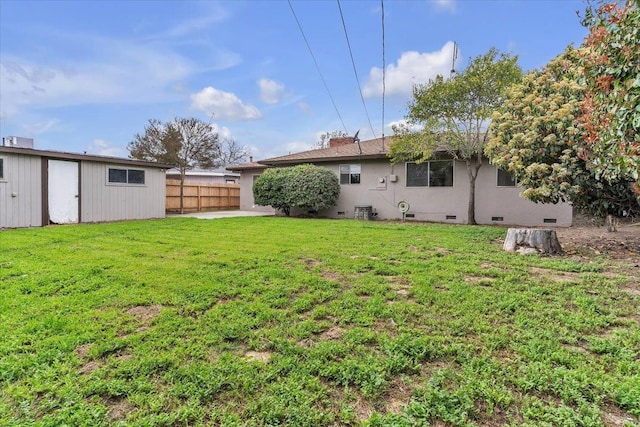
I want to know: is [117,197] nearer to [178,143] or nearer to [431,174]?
[178,143]

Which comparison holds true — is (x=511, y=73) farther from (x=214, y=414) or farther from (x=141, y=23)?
(x=214, y=414)

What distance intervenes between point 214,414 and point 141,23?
37.6 ft

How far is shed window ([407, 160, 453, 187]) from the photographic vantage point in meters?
12.8

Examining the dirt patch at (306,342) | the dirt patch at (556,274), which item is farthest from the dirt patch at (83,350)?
the dirt patch at (556,274)

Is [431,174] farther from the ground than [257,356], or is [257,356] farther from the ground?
[431,174]

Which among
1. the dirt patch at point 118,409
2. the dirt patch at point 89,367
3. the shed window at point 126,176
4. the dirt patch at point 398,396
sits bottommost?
the dirt patch at point 118,409

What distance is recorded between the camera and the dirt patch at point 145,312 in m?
3.16

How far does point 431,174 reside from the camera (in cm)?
1302

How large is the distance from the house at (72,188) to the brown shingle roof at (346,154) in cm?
540

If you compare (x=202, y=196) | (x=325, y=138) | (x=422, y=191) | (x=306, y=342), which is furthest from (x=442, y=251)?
(x=325, y=138)

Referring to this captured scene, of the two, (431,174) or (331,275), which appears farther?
(431,174)

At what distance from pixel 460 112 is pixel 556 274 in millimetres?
7593

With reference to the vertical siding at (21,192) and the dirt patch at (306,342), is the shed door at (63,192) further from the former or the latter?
the dirt patch at (306,342)

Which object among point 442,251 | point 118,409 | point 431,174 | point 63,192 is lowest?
point 118,409
